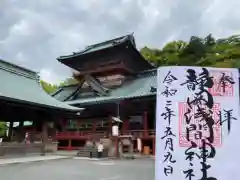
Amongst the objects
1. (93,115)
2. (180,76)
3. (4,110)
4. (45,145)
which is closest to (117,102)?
(93,115)

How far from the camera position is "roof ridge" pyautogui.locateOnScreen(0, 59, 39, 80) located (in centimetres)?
1836

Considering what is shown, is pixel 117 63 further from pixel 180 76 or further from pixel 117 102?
pixel 180 76

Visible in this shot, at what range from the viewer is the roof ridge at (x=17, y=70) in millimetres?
18359

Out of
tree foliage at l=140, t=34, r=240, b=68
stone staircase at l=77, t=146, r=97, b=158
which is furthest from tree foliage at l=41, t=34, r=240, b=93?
stone staircase at l=77, t=146, r=97, b=158

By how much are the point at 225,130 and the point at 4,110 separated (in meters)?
17.0

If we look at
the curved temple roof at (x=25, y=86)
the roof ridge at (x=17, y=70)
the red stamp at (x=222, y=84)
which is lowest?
the red stamp at (x=222, y=84)

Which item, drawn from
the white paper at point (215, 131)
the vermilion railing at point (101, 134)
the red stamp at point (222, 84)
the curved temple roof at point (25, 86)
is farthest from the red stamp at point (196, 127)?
the vermilion railing at point (101, 134)

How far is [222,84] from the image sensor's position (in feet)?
10.0

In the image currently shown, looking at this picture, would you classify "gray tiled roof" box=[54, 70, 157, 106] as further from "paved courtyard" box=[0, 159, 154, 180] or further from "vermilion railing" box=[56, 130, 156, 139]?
"paved courtyard" box=[0, 159, 154, 180]

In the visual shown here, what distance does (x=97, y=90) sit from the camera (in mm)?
22859

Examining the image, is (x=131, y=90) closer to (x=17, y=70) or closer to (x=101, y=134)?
(x=101, y=134)

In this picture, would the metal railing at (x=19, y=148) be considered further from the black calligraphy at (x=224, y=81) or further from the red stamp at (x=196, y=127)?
the black calligraphy at (x=224, y=81)

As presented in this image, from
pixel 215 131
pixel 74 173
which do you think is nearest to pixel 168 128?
pixel 215 131

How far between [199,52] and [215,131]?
29.7 meters
